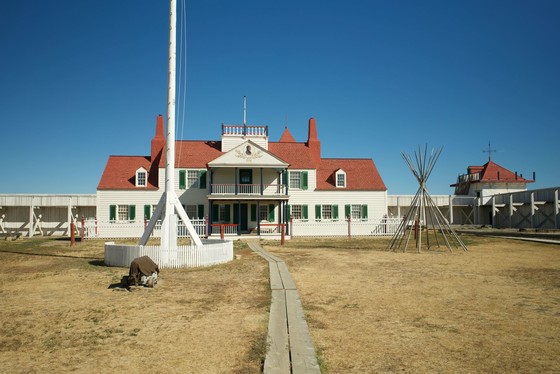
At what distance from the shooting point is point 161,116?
115 ft

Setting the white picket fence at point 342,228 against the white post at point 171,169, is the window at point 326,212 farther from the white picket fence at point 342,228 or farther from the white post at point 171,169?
the white post at point 171,169

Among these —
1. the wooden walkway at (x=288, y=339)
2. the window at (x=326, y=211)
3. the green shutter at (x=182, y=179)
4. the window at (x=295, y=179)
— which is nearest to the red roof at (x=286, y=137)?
the window at (x=295, y=179)

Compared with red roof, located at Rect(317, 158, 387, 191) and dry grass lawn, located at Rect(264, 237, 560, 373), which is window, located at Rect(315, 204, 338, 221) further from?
dry grass lawn, located at Rect(264, 237, 560, 373)

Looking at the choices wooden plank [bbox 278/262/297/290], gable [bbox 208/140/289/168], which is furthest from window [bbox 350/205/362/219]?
wooden plank [bbox 278/262/297/290]

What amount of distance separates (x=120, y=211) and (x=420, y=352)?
29.8 metres

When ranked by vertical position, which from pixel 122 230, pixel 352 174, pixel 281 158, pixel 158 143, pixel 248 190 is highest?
pixel 158 143

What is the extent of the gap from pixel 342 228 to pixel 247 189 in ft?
26.6

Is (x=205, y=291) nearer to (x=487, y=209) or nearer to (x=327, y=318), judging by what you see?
(x=327, y=318)

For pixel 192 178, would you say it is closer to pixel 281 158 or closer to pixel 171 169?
pixel 281 158

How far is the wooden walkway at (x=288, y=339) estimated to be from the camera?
4648mm

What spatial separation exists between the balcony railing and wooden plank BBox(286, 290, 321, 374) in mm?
22348

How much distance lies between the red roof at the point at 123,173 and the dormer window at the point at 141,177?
1.12 feet

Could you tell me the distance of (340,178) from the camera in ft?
108

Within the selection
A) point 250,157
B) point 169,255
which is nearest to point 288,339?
point 169,255
